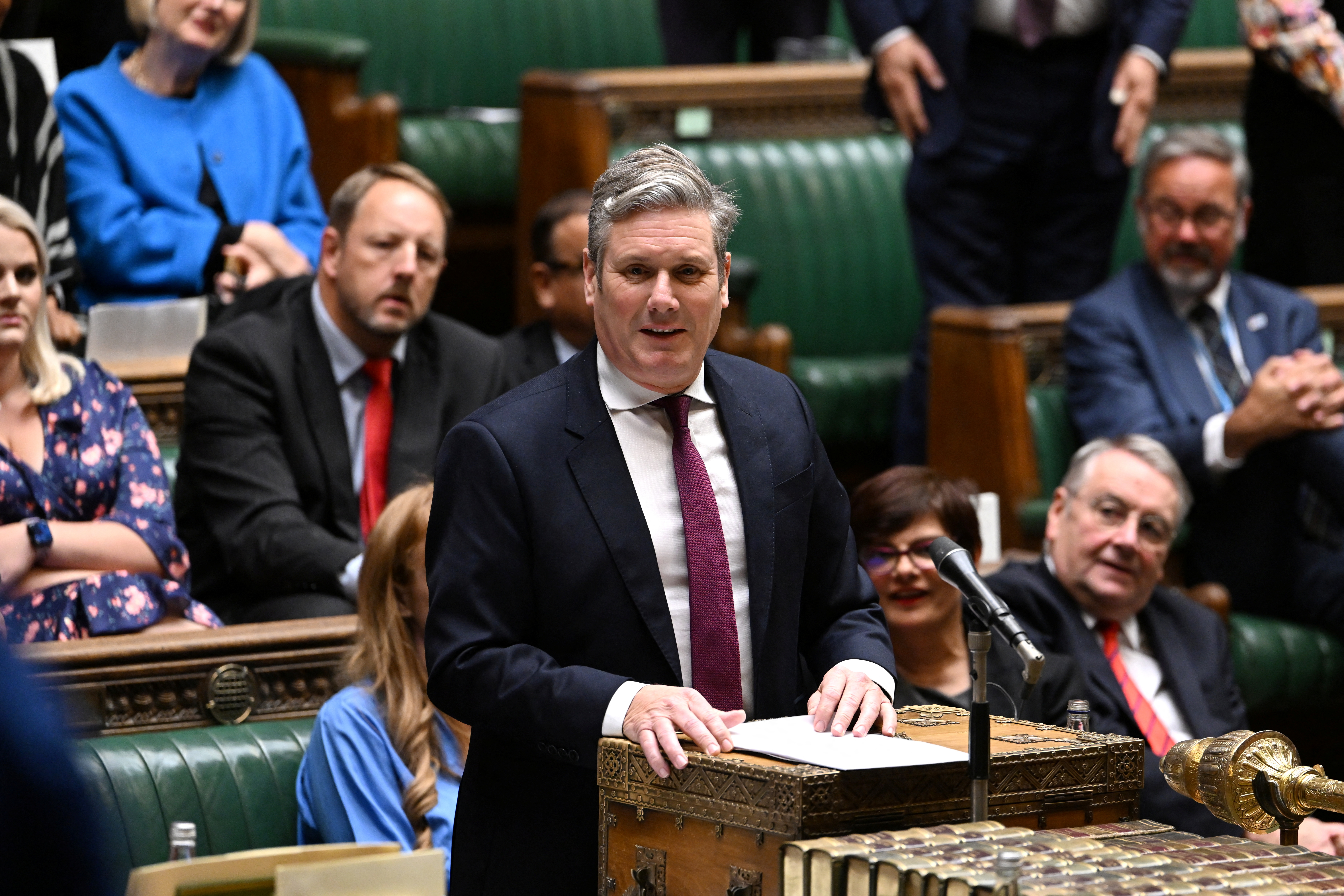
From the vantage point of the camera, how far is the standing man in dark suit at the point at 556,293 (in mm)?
4242

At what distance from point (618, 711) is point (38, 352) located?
172cm

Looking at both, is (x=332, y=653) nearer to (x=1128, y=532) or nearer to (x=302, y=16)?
(x=1128, y=532)

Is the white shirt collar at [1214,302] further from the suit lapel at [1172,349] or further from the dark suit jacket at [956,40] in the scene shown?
the dark suit jacket at [956,40]

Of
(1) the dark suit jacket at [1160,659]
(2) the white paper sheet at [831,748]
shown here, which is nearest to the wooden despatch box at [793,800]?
(2) the white paper sheet at [831,748]

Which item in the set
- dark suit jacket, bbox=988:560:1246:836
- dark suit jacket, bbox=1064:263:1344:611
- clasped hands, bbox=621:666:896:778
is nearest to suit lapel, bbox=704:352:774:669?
clasped hands, bbox=621:666:896:778

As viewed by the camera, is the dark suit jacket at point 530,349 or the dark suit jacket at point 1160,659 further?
the dark suit jacket at point 530,349

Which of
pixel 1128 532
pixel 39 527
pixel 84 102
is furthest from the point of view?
pixel 84 102

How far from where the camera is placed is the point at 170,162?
4.31 metres

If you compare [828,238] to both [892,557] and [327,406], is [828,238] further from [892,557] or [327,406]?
[892,557]

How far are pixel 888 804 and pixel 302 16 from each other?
4355 millimetres

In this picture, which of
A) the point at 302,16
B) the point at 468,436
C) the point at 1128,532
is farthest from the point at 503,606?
the point at 302,16

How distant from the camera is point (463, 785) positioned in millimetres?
2201

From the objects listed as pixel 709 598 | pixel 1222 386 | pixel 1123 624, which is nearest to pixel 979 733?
pixel 709 598

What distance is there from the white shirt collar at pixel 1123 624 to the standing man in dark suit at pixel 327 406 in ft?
3.59
